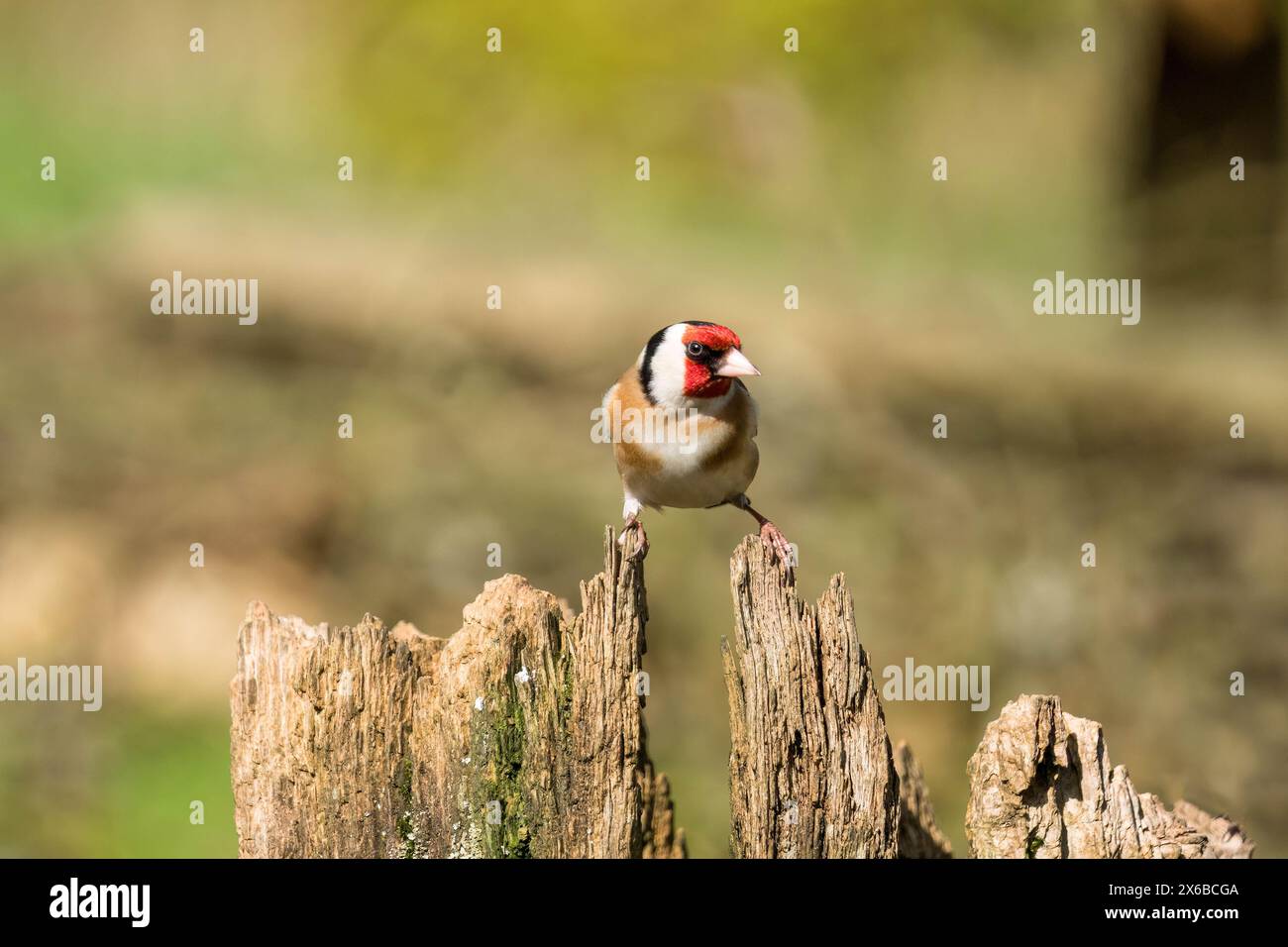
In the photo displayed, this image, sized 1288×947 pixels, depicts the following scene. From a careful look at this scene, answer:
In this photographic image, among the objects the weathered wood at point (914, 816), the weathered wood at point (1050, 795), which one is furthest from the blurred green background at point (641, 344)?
the weathered wood at point (1050, 795)

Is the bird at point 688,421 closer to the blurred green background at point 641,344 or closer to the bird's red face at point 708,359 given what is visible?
the bird's red face at point 708,359

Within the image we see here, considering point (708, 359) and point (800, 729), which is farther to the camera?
point (708, 359)

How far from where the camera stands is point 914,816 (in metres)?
4.41

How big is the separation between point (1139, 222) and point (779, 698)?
751cm

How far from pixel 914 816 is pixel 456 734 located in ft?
5.32

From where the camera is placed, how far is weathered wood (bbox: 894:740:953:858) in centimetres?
434

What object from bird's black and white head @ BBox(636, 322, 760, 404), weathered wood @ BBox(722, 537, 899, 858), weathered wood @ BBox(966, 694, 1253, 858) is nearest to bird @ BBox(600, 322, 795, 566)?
bird's black and white head @ BBox(636, 322, 760, 404)

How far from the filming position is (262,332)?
31.3ft

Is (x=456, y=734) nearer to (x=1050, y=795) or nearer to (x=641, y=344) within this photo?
(x=1050, y=795)

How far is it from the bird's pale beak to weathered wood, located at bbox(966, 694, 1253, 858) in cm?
131

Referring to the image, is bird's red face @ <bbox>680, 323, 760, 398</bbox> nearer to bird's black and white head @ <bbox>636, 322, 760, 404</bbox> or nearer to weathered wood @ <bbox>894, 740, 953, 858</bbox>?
bird's black and white head @ <bbox>636, 322, 760, 404</bbox>

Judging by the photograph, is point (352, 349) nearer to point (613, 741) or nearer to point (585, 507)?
point (585, 507)

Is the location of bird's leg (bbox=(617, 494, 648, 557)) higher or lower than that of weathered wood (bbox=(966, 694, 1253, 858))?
higher

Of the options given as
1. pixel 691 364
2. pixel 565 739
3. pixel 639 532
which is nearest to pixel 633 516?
pixel 639 532
